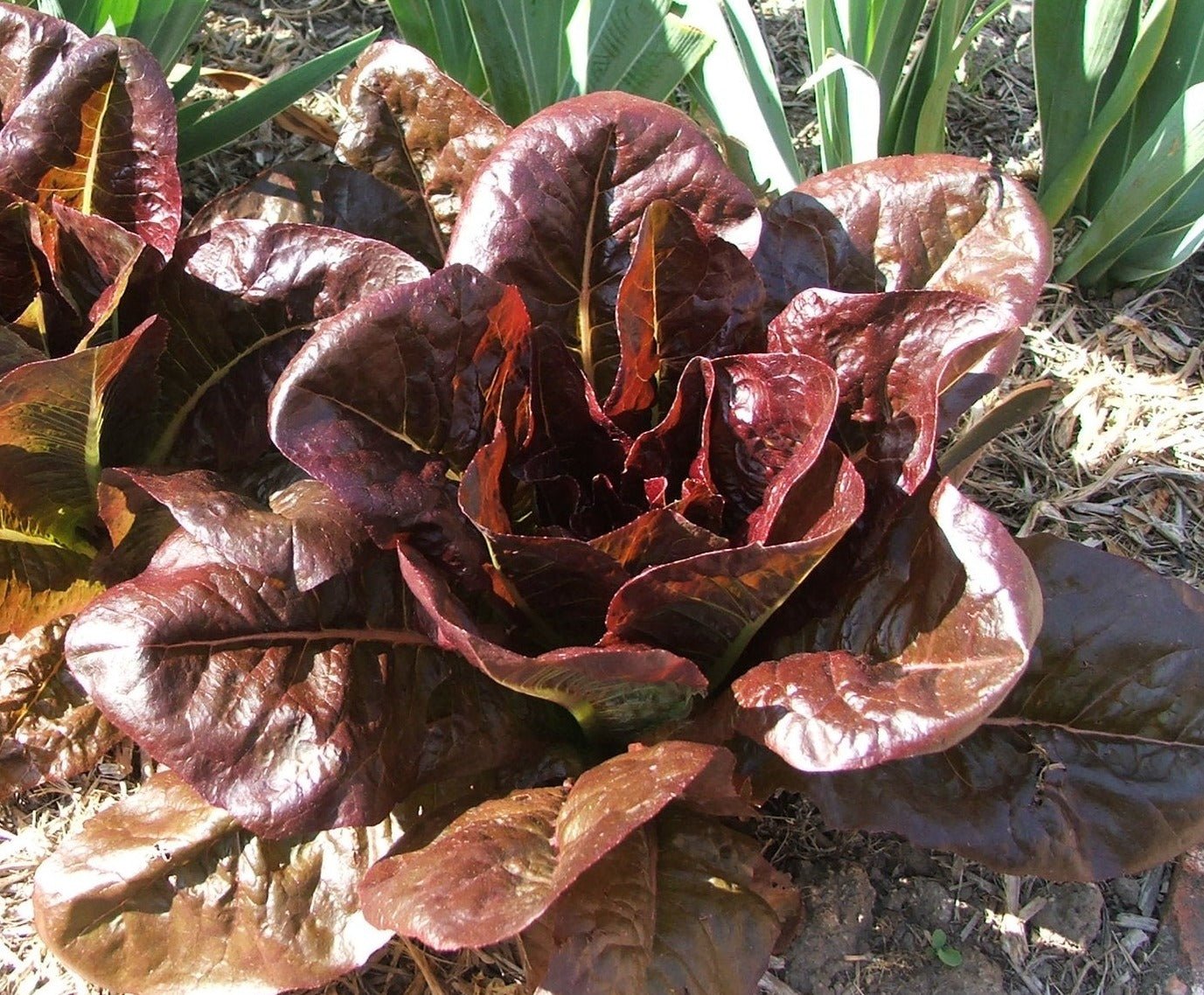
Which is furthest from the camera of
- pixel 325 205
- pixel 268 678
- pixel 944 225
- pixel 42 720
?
pixel 325 205

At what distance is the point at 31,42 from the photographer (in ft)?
6.12

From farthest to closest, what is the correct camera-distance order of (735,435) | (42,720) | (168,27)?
1. (168,27)
2. (42,720)
3. (735,435)

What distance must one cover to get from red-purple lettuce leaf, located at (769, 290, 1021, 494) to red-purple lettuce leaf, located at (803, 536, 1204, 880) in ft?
1.13

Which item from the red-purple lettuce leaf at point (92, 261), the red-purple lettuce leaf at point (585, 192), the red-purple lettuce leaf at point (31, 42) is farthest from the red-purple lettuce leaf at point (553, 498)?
the red-purple lettuce leaf at point (31, 42)

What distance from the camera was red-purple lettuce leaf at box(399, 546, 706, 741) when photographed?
1.32 meters

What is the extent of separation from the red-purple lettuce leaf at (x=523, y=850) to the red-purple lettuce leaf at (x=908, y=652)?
4.7 inches

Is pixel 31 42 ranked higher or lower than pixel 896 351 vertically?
higher

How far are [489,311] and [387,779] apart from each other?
0.64m

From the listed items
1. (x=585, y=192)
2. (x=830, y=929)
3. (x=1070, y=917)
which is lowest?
(x=1070, y=917)

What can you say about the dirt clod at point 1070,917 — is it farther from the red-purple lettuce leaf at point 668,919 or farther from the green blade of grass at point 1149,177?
the green blade of grass at point 1149,177

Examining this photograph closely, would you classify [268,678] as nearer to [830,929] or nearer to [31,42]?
[830,929]

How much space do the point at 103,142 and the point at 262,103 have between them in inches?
14.3

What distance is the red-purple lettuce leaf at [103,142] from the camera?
1.85 metres

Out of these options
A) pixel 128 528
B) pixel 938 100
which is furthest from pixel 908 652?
pixel 938 100
